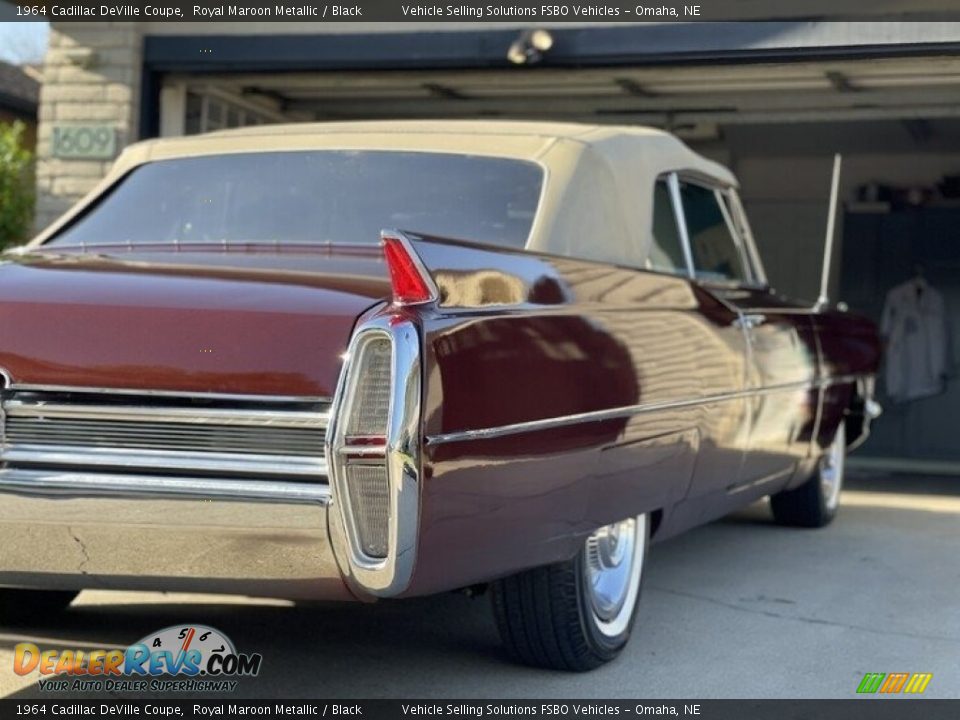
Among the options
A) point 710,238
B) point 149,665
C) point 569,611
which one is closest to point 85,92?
point 710,238

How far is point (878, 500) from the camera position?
9.24 m

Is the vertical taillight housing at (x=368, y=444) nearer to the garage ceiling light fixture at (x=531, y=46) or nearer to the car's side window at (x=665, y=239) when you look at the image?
the car's side window at (x=665, y=239)

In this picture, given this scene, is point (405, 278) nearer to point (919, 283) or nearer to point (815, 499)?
point (815, 499)

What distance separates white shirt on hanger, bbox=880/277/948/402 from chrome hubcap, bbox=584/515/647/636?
30.3 ft

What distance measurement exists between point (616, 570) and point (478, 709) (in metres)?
0.85

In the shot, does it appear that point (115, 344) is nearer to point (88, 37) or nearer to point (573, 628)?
point (573, 628)

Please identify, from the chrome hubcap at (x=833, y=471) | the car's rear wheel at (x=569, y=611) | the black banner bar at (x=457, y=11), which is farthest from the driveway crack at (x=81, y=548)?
the black banner bar at (x=457, y=11)

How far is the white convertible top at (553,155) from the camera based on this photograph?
177 inches

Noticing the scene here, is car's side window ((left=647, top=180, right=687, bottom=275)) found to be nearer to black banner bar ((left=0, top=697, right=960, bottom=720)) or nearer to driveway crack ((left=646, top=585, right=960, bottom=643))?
driveway crack ((left=646, top=585, right=960, bottom=643))

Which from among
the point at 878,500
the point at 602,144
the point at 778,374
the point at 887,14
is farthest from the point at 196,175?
the point at 878,500

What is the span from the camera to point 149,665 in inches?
166

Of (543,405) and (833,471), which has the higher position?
(543,405)

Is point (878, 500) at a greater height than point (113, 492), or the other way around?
point (113, 492)

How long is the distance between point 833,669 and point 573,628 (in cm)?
94
